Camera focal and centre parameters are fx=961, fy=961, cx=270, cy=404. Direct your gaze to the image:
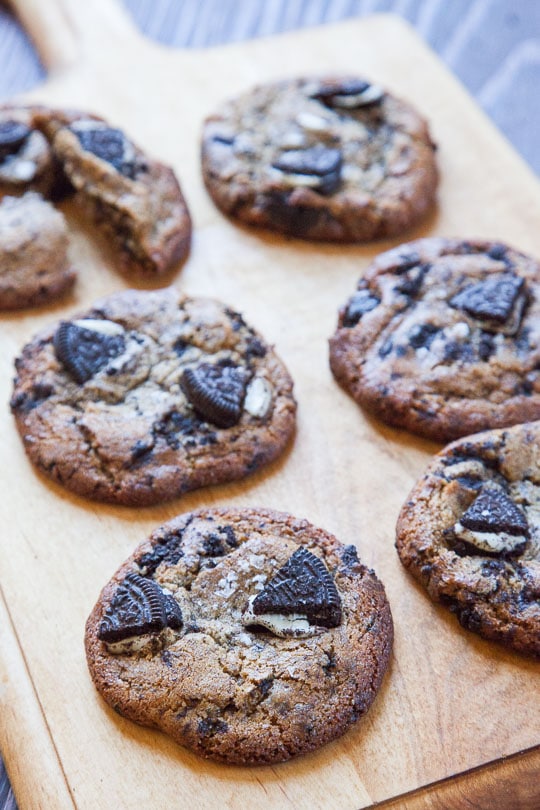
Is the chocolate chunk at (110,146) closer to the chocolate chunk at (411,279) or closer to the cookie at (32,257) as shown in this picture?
the cookie at (32,257)

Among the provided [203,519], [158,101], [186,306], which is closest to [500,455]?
[203,519]

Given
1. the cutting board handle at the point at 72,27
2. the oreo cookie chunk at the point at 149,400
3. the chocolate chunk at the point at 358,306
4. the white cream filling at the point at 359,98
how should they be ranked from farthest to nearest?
the cutting board handle at the point at 72,27
the white cream filling at the point at 359,98
the chocolate chunk at the point at 358,306
the oreo cookie chunk at the point at 149,400

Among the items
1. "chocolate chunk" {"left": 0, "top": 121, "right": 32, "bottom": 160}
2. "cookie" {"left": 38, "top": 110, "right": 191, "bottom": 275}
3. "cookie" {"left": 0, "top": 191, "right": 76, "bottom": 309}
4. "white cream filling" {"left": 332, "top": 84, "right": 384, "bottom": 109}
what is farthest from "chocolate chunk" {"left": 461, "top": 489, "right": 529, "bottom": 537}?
"chocolate chunk" {"left": 0, "top": 121, "right": 32, "bottom": 160}

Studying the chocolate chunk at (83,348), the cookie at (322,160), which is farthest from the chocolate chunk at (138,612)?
the cookie at (322,160)

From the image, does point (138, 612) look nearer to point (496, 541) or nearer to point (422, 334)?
point (496, 541)

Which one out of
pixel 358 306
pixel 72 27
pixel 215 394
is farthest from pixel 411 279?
pixel 72 27
